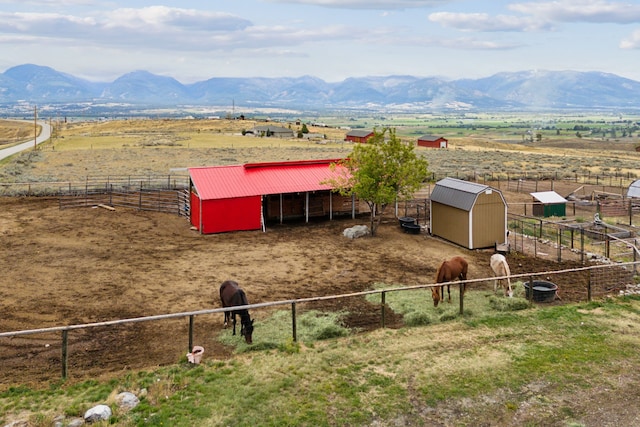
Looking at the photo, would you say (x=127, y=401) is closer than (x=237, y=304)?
Yes

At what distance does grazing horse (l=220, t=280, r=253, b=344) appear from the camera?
12102 millimetres

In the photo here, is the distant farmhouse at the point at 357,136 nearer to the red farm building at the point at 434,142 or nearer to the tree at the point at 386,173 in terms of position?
the red farm building at the point at 434,142

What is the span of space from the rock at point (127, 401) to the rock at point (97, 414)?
0.98ft

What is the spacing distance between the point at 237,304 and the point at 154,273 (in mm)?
6595

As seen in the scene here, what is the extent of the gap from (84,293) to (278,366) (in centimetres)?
849

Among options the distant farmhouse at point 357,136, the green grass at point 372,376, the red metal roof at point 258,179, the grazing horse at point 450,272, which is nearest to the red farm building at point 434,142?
the distant farmhouse at point 357,136

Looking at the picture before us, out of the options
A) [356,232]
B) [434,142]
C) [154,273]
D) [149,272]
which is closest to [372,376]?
[154,273]

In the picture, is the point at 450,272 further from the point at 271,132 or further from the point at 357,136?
the point at 271,132

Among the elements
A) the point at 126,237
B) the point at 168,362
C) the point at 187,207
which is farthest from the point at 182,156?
the point at 168,362

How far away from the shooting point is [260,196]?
26.2 meters

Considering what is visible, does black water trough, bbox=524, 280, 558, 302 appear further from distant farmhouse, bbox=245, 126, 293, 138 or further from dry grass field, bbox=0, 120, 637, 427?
distant farmhouse, bbox=245, 126, 293, 138

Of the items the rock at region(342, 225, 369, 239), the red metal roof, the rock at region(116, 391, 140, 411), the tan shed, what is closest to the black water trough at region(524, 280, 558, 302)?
the tan shed

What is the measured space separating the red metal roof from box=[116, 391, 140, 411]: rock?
1634cm

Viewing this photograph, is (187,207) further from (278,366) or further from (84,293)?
(278,366)
